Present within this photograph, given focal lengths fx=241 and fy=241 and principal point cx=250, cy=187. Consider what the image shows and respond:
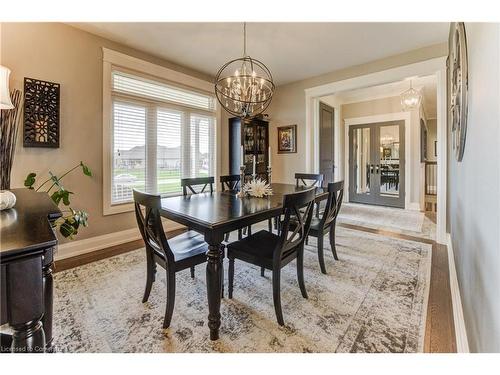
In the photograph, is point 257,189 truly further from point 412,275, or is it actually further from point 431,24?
point 431,24

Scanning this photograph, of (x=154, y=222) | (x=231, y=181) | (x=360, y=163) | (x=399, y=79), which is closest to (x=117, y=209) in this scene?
(x=231, y=181)

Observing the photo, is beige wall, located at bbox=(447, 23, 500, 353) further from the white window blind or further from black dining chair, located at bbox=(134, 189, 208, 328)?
the white window blind

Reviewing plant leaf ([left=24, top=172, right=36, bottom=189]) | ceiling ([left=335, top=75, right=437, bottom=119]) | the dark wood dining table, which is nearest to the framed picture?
ceiling ([left=335, top=75, right=437, bottom=119])

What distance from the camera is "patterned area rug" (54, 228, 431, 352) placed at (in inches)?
57.0

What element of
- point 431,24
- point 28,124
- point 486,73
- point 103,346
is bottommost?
point 103,346

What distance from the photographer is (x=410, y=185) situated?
552cm

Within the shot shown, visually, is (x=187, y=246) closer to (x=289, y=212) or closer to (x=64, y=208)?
(x=289, y=212)

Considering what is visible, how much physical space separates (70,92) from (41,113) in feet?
1.33

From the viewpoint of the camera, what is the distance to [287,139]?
4902mm

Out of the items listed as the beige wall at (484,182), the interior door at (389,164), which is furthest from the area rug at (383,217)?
the beige wall at (484,182)

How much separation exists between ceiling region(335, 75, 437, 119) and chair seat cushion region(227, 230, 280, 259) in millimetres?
3543
